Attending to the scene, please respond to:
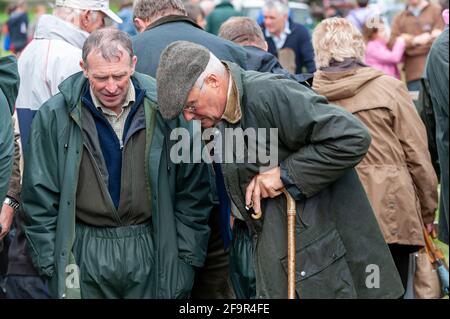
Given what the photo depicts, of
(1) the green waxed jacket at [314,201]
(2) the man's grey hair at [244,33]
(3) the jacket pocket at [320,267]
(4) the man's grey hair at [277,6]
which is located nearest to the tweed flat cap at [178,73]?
(1) the green waxed jacket at [314,201]

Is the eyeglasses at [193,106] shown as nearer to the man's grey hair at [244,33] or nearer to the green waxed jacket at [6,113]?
the green waxed jacket at [6,113]

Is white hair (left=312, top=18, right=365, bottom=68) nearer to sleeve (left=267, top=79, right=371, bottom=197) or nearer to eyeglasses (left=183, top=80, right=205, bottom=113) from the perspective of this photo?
sleeve (left=267, top=79, right=371, bottom=197)

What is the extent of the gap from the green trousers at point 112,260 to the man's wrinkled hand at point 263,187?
1.01 metres

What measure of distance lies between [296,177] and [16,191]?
1.98 metres

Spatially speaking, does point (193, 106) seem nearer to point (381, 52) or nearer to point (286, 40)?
point (286, 40)

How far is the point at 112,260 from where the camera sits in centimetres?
530

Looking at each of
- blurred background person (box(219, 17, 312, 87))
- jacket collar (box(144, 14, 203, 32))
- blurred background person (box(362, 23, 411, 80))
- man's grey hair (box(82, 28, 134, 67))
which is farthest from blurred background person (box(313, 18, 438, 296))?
blurred background person (box(362, 23, 411, 80))

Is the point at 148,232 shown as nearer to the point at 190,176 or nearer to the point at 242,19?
the point at 190,176

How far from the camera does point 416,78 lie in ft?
42.5

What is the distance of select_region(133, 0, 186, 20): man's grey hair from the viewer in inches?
257

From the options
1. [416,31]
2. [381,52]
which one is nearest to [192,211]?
[381,52]

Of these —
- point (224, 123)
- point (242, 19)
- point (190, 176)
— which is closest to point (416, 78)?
point (242, 19)

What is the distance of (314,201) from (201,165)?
1104 millimetres

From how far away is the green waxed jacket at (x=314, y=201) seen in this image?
4449 millimetres
